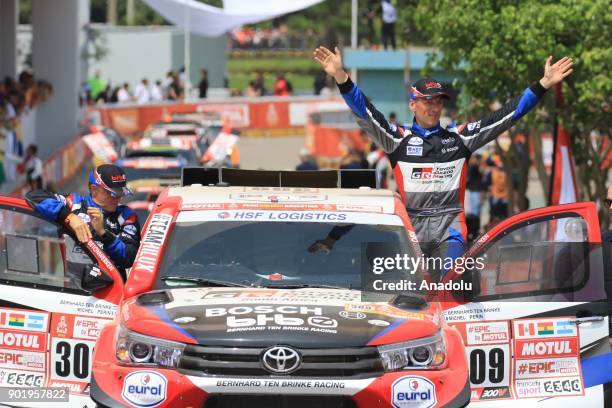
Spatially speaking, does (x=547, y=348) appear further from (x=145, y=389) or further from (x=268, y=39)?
(x=268, y=39)

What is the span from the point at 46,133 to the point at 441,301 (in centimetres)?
3079

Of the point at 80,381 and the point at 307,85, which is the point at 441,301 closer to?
the point at 80,381

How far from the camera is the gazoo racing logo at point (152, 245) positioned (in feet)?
26.5

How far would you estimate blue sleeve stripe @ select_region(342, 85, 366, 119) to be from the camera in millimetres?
9789

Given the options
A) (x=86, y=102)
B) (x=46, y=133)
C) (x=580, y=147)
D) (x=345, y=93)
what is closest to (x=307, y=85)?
(x=86, y=102)

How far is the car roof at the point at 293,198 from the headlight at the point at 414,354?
144 centimetres

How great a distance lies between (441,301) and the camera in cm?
829

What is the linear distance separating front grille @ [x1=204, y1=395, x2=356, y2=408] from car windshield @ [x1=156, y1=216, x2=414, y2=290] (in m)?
1.05

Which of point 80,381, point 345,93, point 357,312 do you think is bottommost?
point 80,381

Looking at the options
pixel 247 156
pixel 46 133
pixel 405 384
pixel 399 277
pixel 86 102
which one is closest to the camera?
pixel 405 384

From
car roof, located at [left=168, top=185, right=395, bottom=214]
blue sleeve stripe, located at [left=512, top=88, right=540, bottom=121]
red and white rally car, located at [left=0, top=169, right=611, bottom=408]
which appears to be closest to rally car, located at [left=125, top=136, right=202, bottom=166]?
blue sleeve stripe, located at [left=512, top=88, right=540, bottom=121]

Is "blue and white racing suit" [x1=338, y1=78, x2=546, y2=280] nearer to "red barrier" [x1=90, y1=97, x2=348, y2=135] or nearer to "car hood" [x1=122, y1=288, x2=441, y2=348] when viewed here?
"car hood" [x1=122, y1=288, x2=441, y2=348]

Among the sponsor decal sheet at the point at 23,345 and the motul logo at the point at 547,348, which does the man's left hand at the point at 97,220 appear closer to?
the sponsor decal sheet at the point at 23,345

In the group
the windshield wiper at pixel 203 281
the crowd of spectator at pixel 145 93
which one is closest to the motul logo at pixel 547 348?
the windshield wiper at pixel 203 281
